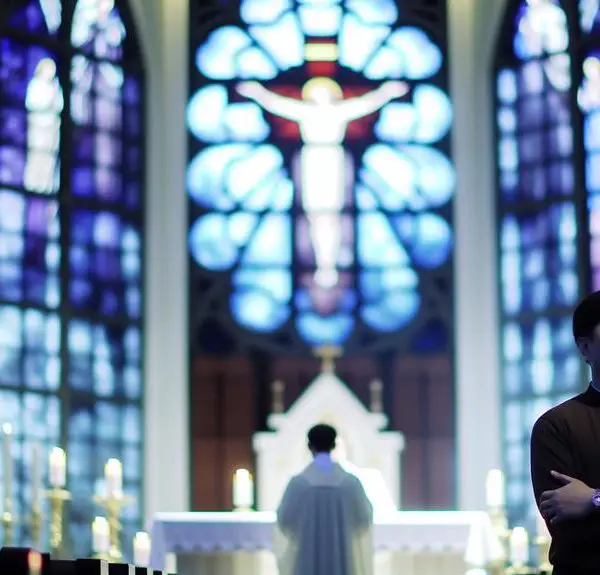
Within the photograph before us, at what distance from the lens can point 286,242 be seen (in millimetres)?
12945

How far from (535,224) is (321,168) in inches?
64.3

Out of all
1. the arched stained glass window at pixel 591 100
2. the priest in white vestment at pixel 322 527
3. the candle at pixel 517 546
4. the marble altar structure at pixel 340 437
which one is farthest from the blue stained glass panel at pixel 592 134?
the priest in white vestment at pixel 322 527

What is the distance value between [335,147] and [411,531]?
15.5 ft

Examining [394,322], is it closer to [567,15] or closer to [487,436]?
[487,436]

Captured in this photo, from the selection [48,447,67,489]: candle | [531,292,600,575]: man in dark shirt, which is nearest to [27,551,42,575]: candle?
[531,292,600,575]: man in dark shirt

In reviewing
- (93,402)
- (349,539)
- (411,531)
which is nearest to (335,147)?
(93,402)

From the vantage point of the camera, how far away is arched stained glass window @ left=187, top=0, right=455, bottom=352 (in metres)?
12.8

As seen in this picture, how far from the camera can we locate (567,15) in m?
12.4

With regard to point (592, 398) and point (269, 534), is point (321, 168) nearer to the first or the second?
point (269, 534)

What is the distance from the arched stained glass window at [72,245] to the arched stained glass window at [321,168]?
23.7 inches

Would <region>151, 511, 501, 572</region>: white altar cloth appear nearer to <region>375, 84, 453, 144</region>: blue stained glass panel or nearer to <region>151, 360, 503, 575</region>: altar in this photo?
<region>151, 360, 503, 575</region>: altar

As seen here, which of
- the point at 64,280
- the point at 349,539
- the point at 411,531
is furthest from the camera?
the point at 64,280

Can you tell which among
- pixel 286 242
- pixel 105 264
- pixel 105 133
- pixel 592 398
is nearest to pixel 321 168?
pixel 286 242

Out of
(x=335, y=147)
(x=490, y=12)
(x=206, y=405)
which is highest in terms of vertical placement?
(x=490, y=12)
